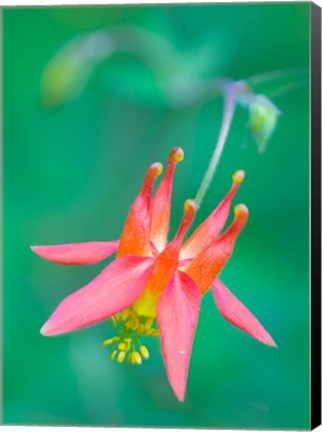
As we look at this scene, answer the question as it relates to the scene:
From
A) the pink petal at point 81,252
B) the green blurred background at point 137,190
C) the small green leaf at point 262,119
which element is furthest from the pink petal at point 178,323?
the small green leaf at point 262,119

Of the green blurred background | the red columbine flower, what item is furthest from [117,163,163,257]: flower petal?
the green blurred background

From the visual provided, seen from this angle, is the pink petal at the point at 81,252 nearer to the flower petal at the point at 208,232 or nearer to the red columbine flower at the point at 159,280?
the red columbine flower at the point at 159,280

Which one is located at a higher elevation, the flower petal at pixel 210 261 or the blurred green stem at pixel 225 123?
the blurred green stem at pixel 225 123

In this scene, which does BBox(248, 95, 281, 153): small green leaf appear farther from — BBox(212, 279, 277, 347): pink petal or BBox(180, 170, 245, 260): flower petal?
BBox(212, 279, 277, 347): pink petal

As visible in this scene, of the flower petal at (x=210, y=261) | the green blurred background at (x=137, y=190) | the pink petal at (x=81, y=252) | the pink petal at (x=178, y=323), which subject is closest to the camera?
the pink petal at (x=178, y=323)

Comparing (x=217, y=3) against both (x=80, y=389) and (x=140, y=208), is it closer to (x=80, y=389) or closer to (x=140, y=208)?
(x=140, y=208)

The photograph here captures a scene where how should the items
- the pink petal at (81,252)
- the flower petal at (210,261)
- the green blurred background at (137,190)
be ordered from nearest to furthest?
the flower petal at (210,261) → the pink petal at (81,252) → the green blurred background at (137,190)

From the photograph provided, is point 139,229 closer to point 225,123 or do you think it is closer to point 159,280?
point 159,280
